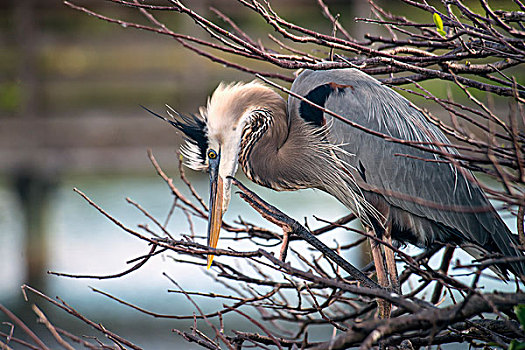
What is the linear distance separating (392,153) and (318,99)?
23 centimetres

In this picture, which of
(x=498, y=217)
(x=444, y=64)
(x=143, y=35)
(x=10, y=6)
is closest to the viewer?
(x=444, y=64)

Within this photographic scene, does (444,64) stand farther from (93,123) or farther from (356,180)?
(93,123)

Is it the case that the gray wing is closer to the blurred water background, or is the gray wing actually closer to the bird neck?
the bird neck

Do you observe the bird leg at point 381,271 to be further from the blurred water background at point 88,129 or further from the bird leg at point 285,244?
the blurred water background at point 88,129

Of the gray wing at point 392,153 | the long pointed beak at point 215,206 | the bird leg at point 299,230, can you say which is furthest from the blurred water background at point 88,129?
the bird leg at point 299,230

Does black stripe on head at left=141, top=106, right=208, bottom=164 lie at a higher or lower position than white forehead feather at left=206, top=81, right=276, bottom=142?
lower

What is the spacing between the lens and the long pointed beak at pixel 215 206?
1552 mm

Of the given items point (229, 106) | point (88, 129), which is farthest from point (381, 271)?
point (88, 129)

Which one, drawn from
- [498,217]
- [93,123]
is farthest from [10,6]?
[498,217]

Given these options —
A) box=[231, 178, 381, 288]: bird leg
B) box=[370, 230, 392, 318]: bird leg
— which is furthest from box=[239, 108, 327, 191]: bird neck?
box=[231, 178, 381, 288]: bird leg

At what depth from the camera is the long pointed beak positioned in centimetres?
155

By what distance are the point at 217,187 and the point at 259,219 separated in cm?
561

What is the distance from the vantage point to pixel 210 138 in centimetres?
159

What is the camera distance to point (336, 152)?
Answer: 1.64 m
